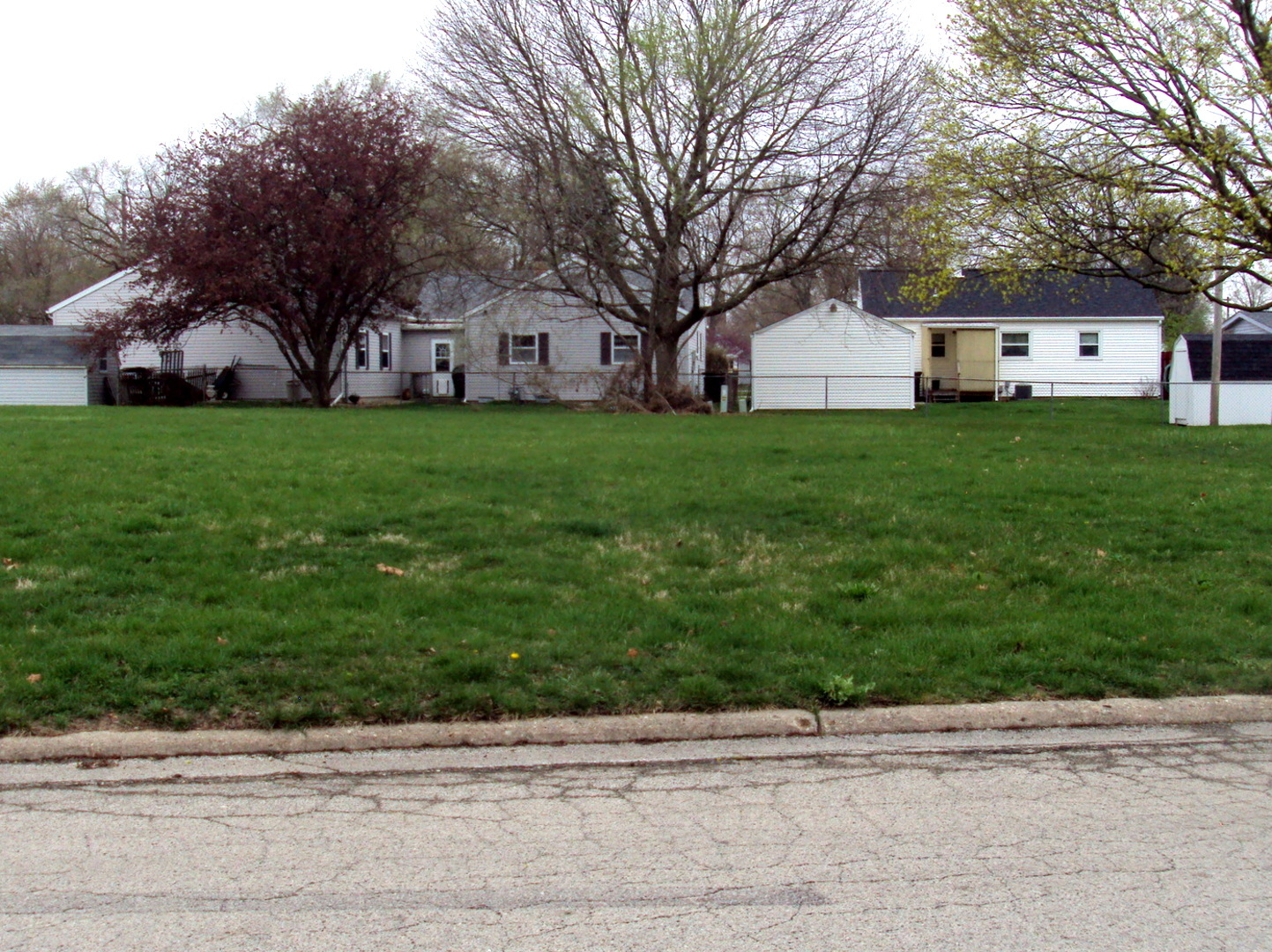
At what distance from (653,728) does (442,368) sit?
38.0 meters

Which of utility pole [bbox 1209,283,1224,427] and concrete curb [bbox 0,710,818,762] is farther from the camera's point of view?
utility pole [bbox 1209,283,1224,427]

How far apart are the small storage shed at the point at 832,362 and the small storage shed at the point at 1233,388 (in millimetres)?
11919

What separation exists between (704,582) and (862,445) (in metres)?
8.60

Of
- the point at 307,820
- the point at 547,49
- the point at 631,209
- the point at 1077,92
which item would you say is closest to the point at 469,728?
the point at 307,820

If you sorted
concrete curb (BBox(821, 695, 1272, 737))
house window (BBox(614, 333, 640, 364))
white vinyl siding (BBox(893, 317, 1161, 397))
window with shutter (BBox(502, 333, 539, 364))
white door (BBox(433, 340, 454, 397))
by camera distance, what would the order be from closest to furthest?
1. concrete curb (BBox(821, 695, 1272, 737))
2. house window (BBox(614, 333, 640, 364))
3. window with shutter (BBox(502, 333, 539, 364))
4. white vinyl siding (BBox(893, 317, 1161, 397))
5. white door (BBox(433, 340, 454, 397))

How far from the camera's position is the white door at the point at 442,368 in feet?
136

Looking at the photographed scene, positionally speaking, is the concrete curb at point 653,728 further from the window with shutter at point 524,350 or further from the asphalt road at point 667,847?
the window with shutter at point 524,350

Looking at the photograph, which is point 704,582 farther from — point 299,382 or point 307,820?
point 299,382

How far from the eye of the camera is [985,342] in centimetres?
3897

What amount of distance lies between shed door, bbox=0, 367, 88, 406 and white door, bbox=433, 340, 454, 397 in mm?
12149

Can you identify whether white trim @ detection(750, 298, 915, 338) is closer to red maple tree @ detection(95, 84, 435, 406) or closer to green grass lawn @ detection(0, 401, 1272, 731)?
red maple tree @ detection(95, 84, 435, 406)

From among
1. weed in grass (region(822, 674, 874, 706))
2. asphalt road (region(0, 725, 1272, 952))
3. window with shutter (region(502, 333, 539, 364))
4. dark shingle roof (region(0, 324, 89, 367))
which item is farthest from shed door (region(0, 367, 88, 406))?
weed in grass (region(822, 674, 874, 706))

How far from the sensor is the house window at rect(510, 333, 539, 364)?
37.7m

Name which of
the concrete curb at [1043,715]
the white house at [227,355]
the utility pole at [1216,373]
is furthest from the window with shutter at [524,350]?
the concrete curb at [1043,715]
